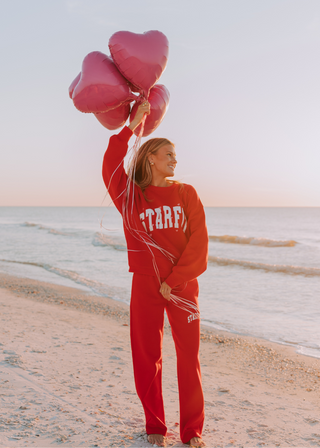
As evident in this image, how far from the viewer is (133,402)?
302cm

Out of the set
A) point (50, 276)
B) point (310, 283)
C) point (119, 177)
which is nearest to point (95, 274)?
point (50, 276)

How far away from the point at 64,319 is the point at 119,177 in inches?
146

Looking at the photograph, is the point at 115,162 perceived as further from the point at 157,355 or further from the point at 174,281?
the point at 157,355

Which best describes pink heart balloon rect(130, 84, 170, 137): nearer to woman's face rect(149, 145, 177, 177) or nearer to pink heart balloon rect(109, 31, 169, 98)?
pink heart balloon rect(109, 31, 169, 98)

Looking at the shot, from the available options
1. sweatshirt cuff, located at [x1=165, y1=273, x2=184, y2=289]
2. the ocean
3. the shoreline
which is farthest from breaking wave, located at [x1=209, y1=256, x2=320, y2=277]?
sweatshirt cuff, located at [x1=165, y1=273, x2=184, y2=289]

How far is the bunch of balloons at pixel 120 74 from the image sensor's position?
97.5 inches

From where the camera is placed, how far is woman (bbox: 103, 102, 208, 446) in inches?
96.0

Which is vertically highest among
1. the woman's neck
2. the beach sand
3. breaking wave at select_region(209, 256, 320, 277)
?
the woman's neck

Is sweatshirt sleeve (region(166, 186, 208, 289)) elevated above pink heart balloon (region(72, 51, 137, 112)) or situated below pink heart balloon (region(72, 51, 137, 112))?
below

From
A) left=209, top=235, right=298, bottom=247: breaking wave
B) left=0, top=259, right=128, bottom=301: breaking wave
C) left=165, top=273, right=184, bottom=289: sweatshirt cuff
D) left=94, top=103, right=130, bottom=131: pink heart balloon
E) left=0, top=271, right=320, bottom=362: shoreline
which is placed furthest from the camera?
left=209, top=235, right=298, bottom=247: breaking wave

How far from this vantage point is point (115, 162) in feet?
8.21

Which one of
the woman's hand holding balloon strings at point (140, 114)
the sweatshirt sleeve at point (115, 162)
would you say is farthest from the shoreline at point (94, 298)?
the woman's hand holding balloon strings at point (140, 114)

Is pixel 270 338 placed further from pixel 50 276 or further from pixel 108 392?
pixel 50 276

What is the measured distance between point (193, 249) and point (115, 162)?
77 centimetres
